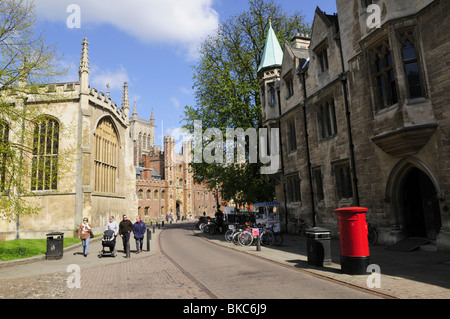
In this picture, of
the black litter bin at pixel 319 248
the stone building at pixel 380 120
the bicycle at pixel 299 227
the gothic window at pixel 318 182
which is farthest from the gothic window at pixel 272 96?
the black litter bin at pixel 319 248

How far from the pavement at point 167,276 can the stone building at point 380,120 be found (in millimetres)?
1870

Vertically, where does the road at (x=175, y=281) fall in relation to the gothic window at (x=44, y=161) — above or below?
below

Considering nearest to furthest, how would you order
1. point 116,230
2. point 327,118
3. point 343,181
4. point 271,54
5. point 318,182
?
point 116,230, point 343,181, point 327,118, point 318,182, point 271,54

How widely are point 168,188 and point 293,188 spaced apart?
171 ft

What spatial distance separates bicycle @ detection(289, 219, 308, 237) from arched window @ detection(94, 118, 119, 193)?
55.3 feet

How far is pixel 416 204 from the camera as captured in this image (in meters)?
12.0

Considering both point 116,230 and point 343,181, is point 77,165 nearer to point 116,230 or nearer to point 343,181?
point 116,230

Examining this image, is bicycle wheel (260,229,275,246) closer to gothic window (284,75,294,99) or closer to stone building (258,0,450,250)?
stone building (258,0,450,250)

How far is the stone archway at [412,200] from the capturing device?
11352mm

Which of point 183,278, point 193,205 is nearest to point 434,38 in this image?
point 183,278

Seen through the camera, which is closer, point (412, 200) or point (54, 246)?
point (412, 200)

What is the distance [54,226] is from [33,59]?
46.7 ft

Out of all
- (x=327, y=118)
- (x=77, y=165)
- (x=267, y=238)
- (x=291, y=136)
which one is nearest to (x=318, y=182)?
(x=327, y=118)

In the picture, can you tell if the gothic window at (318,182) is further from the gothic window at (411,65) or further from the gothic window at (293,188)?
the gothic window at (411,65)
